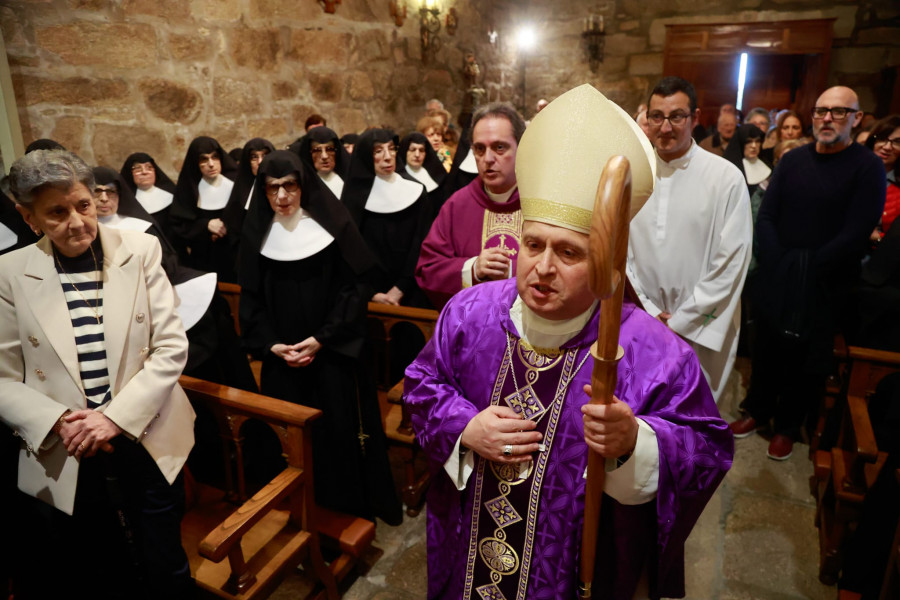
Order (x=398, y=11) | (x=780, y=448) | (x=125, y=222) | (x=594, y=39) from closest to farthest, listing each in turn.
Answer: (x=125, y=222) → (x=780, y=448) → (x=398, y=11) → (x=594, y=39)

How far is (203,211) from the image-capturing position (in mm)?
4957

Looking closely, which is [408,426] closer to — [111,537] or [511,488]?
[111,537]

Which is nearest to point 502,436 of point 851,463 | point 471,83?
point 851,463

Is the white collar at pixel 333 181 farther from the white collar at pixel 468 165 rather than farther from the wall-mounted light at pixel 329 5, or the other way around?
the wall-mounted light at pixel 329 5

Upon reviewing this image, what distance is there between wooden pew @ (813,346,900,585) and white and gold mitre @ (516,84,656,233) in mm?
2020

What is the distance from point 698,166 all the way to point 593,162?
189 centimetres

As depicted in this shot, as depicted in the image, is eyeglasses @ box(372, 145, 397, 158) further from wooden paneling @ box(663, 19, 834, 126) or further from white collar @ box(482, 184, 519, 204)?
wooden paneling @ box(663, 19, 834, 126)

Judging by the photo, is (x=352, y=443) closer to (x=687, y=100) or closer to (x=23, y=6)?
(x=687, y=100)

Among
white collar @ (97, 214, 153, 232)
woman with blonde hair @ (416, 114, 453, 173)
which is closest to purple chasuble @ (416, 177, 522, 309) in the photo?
white collar @ (97, 214, 153, 232)

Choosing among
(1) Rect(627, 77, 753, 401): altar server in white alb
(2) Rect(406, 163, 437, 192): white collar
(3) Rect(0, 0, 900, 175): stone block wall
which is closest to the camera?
(1) Rect(627, 77, 753, 401): altar server in white alb

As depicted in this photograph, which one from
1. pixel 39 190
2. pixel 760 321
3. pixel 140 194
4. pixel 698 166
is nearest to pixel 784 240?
pixel 760 321

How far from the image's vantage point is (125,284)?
7.18 ft

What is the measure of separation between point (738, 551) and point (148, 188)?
4983 millimetres

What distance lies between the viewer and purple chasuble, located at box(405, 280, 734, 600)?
4.48 ft
